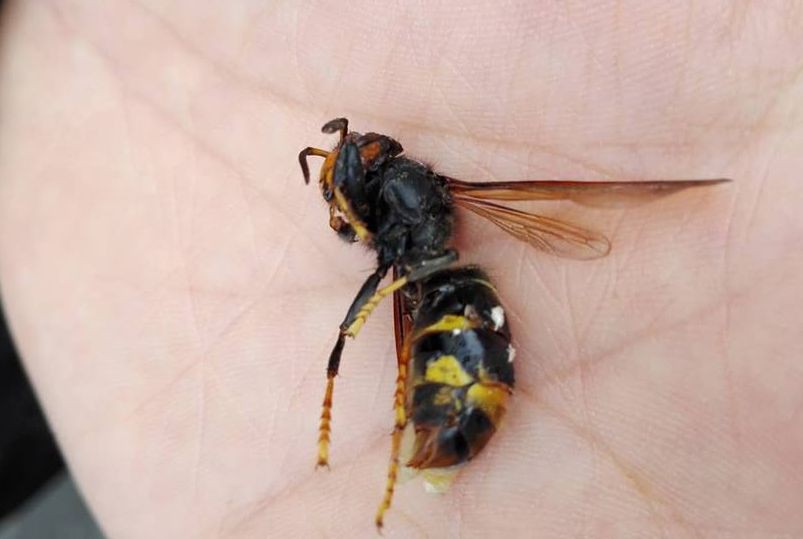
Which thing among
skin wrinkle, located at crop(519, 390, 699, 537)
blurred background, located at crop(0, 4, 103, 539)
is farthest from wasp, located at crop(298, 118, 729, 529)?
blurred background, located at crop(0, 4, 103, 539)

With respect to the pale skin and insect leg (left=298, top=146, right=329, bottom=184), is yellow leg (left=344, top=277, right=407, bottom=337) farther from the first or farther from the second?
insect leg (left=298, top=146, right=329, bottom=184)

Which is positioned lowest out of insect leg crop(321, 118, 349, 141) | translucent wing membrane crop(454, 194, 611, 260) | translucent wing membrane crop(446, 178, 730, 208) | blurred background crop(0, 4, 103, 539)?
blurred background crop(0, 4, 103, 539)

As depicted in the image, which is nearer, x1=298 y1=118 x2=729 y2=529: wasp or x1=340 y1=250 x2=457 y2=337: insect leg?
x1=298 y1=118 x2=729 y2=529: wasp

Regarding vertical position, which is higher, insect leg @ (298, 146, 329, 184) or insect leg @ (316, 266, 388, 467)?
insect leg @ (298, 146, 329, 184)

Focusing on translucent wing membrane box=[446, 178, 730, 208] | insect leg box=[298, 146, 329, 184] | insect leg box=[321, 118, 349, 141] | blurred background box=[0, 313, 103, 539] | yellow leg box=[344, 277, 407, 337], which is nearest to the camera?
translucent wing membrane box=[446, 178, 730, 208]

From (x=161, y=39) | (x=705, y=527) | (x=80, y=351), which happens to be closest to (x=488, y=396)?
(x=705, y=527)

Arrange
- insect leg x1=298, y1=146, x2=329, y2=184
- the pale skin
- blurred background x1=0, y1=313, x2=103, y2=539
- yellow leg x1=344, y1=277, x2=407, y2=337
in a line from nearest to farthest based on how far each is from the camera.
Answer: the pale skin → yellow leg x1=344, y1=277, x2=407, y2=337 → insect leg x1=298, y1=146, x2=329, y2=184 → blurred background x1=0, y1=313, x2=103, y2=539

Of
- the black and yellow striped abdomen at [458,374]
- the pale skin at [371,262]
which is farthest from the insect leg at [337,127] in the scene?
the black and yellow striped abdomen at [458,374]

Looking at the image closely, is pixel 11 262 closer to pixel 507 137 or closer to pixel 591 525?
pixel 507 137
